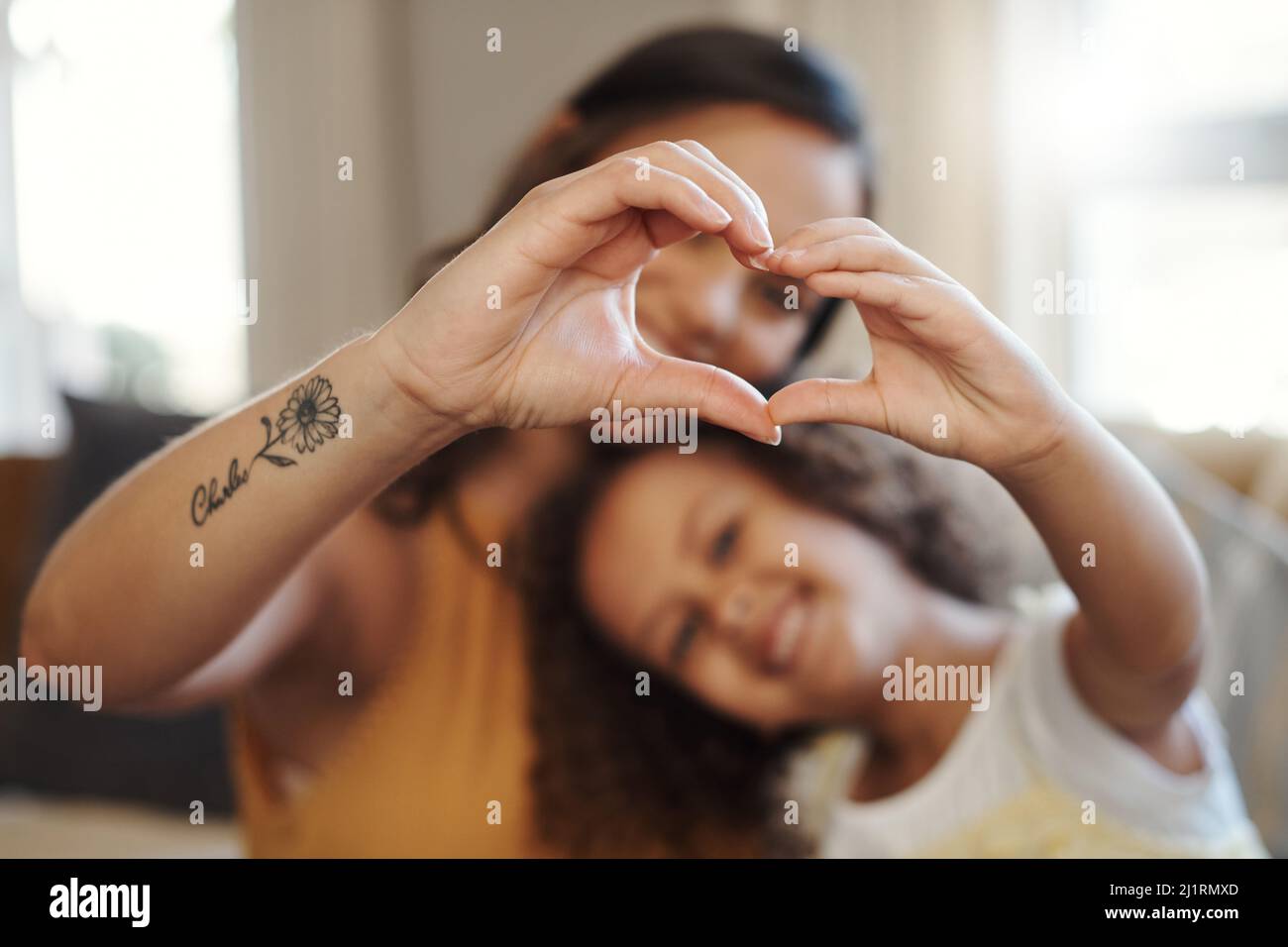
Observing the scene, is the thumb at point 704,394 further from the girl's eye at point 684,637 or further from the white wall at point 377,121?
the white wall at point 377,121

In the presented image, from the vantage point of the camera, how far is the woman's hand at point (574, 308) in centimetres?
56

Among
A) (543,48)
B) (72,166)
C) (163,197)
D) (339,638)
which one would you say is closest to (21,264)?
(72,166)

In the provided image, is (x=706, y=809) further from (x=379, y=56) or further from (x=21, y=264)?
(x=21, y=264)

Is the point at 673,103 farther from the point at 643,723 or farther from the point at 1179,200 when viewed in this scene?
the point at 1179,200

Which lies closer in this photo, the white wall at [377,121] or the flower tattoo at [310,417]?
the flower tattoo at [310,417]

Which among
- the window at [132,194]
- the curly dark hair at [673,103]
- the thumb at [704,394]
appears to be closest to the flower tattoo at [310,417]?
the thumb at [704,394]

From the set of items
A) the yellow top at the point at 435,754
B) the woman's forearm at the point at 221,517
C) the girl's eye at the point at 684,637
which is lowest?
the yellow top at the point at 435,754

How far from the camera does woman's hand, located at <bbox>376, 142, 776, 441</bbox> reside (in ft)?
1.84

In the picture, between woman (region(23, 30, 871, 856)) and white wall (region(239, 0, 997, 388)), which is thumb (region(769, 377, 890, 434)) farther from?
white wall (region(239, 0, 997, 388))

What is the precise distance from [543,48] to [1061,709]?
1838 mm

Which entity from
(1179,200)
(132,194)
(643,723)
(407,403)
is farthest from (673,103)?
(132,194)

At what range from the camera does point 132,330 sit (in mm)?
A: 2645

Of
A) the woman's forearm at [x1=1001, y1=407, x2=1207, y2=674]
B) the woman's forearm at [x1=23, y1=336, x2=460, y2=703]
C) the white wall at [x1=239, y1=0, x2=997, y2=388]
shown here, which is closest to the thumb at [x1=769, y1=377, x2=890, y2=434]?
the woman's forearm at [x1=1001, y1=407, x2=1207, y2=674]

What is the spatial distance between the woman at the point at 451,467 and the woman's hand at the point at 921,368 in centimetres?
3
